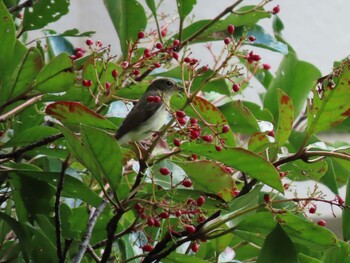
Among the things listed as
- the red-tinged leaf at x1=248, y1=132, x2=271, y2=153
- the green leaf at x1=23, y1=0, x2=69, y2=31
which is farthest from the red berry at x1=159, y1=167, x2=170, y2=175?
the green leaf at x1=23, y1=0, x2=69, y2=31

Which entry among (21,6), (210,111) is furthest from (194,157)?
(21,6)

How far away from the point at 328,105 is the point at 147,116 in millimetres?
276

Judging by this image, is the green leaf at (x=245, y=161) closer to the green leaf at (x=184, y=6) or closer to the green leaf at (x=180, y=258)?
the green leaf at (x=180, y=258)

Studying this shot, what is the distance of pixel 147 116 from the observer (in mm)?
1090

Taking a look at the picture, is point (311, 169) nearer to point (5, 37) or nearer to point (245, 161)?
point (245, 161)

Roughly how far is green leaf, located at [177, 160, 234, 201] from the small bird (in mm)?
109

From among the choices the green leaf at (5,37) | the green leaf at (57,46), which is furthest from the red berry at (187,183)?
the green leaf at (57,46)

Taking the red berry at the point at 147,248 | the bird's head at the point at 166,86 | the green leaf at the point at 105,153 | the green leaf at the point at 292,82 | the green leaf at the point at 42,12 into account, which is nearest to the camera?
the green leaf at the point at 105,153

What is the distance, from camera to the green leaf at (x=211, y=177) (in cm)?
90

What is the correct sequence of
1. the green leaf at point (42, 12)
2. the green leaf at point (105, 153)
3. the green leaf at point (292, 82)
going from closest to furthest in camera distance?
1. the green leaf at point (105, 153)
2. the green leaf at point (42, 12)
3. the green leaf at point (292, 82)

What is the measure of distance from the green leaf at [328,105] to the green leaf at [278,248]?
0.13 metres

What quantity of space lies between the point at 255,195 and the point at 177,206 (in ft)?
0.31

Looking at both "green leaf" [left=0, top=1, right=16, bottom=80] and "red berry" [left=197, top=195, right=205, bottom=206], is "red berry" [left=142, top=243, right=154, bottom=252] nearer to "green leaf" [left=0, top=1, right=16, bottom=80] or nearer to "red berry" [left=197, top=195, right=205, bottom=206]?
"red berry" [left=197, top=195, right=205, bottom=206]

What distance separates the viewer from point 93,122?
0.94 meters
